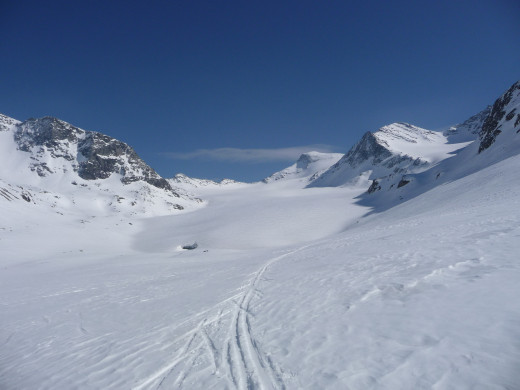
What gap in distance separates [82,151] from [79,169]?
17414mm

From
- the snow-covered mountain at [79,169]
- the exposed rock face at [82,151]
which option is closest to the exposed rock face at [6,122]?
the snow-covered mountain at [79,169]

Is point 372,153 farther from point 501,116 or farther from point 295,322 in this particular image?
point 295,322

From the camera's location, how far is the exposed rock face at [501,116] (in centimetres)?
5798

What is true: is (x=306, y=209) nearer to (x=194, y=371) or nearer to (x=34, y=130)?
(x=194, y=371)

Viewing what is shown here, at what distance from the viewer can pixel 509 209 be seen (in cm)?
1702

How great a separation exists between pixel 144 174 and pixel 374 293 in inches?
6937

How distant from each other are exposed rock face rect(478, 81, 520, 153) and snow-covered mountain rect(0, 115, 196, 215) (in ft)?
387

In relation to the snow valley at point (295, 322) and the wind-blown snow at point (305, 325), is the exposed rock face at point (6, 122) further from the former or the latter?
the wind-blown snow at point (305, 325)

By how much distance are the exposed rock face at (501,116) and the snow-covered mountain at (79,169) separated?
118 metres

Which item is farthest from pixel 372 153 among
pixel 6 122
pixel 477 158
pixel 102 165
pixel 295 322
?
pixel 6 122

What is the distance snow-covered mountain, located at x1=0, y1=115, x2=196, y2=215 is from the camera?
422ft

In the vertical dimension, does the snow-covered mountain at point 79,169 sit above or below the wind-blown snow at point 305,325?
above

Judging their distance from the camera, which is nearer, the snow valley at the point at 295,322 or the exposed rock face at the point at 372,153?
the snow valley at the point at 295,322

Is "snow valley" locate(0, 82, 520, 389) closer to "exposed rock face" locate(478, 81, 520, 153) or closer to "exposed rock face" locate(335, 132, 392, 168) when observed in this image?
"exposed rock face" locate(478, 81, 520, 153)
